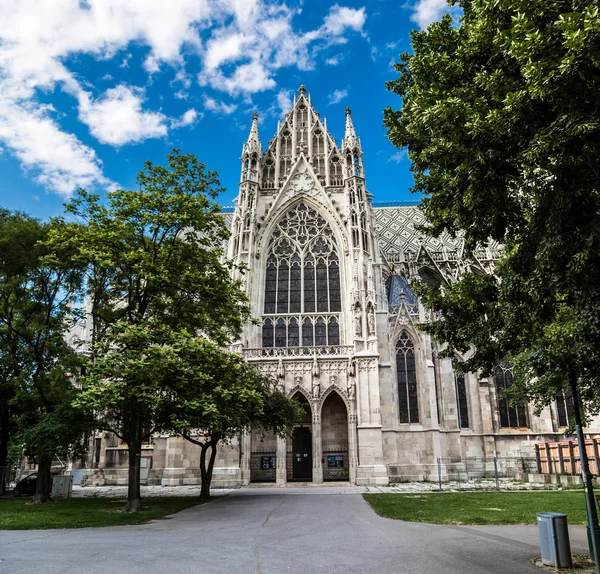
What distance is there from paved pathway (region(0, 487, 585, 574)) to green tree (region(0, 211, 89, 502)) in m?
6.52

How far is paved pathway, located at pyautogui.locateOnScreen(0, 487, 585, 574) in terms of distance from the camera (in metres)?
7.66

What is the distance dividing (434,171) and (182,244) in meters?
10.6

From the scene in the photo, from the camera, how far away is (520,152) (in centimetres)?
752

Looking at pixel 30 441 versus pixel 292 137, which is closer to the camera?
pixel 30 441

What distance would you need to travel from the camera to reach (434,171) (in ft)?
33.0

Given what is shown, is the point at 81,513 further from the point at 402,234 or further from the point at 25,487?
the point at 402,234

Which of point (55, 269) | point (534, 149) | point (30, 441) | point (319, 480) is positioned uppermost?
point (55, 269)

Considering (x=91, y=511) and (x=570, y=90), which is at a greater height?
(x=570, y=90)

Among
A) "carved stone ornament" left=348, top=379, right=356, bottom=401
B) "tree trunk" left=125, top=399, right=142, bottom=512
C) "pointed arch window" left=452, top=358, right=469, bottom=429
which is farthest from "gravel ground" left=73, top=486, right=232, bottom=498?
"pointed arch window" left=452, top=358, right=469, bottom=429

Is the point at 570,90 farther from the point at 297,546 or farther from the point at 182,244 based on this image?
the point at 182,244

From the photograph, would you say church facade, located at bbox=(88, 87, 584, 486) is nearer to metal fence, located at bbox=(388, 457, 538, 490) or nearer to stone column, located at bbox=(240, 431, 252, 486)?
stone column, located at bbox=(240, 431, 252, 486)

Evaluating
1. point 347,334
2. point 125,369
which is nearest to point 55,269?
point 125,369

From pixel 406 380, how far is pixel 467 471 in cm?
639

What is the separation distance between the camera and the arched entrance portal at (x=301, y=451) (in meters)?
29.0
